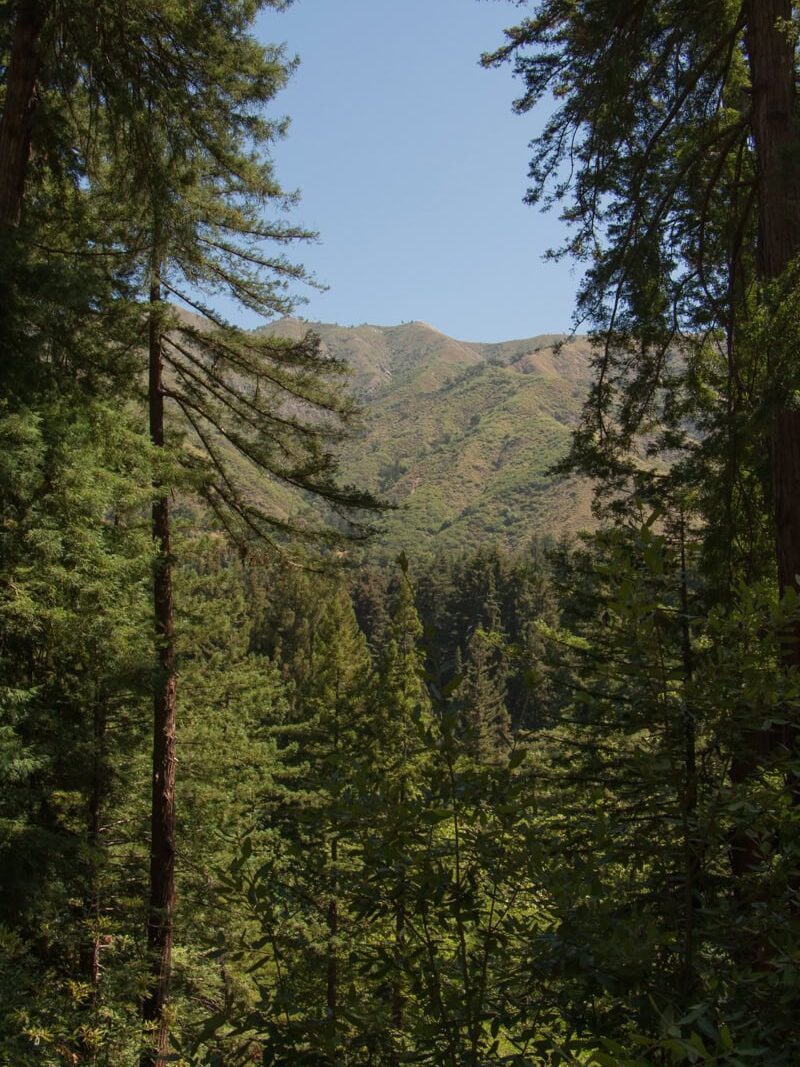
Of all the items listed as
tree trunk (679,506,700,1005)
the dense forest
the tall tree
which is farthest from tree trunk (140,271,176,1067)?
tree trunk (679,506,700,1005)

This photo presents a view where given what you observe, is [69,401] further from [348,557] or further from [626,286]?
[626,286]

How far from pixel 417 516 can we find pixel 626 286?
164910 mm

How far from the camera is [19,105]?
228 inches

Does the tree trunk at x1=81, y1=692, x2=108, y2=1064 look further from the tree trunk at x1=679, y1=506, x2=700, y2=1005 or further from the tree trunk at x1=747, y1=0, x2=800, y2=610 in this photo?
the tree trunk at x1=679, y1=506, x2=700, y2=1005

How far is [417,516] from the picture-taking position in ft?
559

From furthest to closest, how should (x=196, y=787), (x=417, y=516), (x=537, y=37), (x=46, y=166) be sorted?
(x=417, y=516)
(x=196, y=787)
(x=46, y=166)
(x=537, y=37)

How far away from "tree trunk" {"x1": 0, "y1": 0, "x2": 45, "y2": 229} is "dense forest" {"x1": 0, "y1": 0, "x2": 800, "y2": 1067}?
3 centimetres

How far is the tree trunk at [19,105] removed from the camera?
5.71m

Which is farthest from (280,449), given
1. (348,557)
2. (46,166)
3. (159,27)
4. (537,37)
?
(537,37)

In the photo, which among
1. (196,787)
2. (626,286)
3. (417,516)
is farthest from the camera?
(417,516)

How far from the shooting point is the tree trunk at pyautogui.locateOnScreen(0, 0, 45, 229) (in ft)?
18.7

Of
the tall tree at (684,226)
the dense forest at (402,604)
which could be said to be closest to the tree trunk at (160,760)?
the dense forest at (402,604)

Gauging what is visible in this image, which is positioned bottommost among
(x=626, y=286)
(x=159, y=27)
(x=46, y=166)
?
(x=626, y=286)

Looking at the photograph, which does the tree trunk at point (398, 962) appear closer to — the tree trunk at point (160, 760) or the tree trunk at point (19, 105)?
the tree trunk at point (160, 760)
